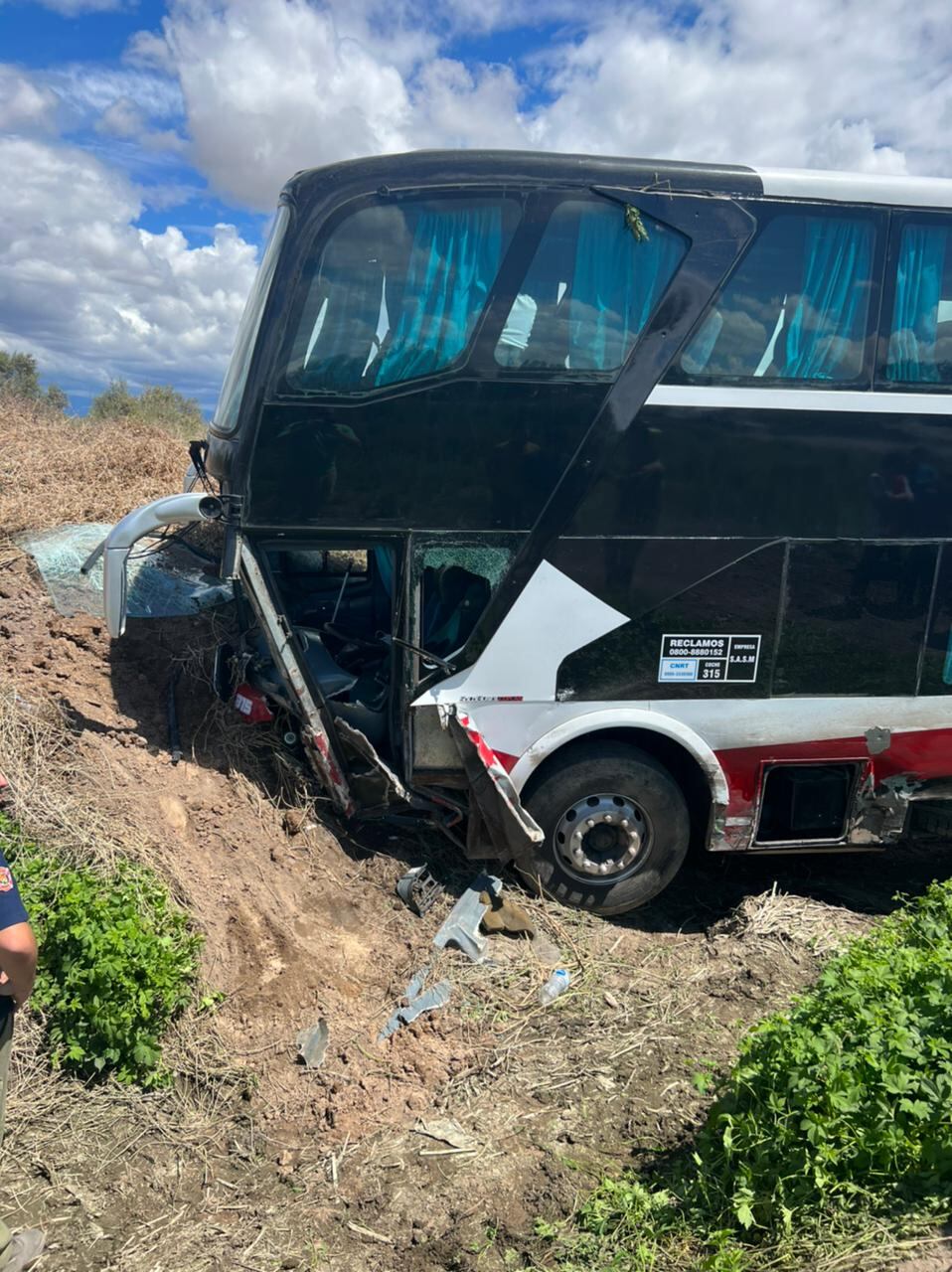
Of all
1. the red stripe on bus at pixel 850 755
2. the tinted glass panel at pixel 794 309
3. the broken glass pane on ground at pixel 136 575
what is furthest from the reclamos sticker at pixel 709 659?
the broken glass pane on ground at pixel 136 575

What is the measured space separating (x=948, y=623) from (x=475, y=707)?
9.00ft

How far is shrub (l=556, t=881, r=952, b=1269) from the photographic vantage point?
2766mm

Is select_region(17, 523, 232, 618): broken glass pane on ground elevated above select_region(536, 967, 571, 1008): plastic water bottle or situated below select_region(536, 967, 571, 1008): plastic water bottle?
above

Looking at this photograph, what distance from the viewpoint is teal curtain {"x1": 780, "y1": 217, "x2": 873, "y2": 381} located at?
16.2 feet

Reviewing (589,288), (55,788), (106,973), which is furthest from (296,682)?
(589,288)

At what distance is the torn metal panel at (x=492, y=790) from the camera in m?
4.96

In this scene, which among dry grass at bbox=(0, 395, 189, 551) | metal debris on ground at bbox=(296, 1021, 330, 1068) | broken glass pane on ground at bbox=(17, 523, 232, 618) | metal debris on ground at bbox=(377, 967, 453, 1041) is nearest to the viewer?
metal debris on ground at bbox=(296, 1021, 330, 1068)

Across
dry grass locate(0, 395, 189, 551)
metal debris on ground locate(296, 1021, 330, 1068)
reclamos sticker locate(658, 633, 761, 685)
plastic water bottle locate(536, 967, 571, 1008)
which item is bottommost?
metal debris on ground locate(296, 1021, 330, 1068)

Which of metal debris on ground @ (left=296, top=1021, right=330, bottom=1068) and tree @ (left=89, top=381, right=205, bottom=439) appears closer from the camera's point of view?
metal debris on ground @ (left=296, top=1021, right=330, bottom=1068)

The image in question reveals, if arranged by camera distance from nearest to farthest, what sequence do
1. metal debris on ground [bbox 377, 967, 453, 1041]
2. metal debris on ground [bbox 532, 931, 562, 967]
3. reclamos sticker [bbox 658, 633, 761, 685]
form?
metal debris on ground [bbox 377, 967, 453, 1041], metal debris on ground [bbox 532, 931, 562, 967], reclamos sticker [bbox 658, 633, 761, 685]

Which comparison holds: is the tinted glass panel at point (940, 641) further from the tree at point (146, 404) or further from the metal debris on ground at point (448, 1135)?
the tree at point (146, 404)

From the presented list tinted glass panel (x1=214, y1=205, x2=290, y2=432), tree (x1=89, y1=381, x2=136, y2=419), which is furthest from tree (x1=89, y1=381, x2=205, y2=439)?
tinted glass panel (x1=214, y1=205, x2=290, y2=432)

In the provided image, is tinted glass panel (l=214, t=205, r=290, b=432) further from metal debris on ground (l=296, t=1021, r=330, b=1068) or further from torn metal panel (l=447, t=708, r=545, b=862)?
metal debris on ground (l=296, t=1021, r=330, b=1068)

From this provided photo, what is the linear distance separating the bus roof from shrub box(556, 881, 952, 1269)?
3793mm
